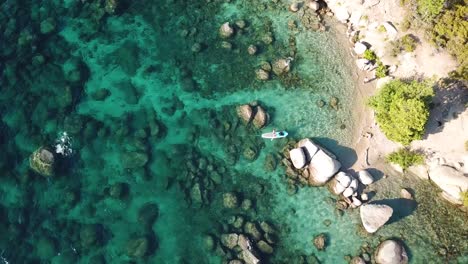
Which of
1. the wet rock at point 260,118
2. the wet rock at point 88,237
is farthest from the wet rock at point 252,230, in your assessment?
the wet rock at point 88,237

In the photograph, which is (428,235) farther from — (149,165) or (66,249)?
(66,249)

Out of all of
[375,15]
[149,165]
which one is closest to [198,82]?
[149,165]

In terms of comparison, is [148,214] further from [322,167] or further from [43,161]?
[322,167]

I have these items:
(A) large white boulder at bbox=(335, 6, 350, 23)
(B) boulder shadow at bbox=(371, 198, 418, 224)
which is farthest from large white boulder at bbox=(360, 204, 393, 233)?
(A) large white boulder at bbox=(335, 6, 350, 23)

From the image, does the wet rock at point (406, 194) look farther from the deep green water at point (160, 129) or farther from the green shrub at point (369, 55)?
the green shrub at point (369, 55)

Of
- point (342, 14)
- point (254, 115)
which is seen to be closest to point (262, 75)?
point (254, 115)

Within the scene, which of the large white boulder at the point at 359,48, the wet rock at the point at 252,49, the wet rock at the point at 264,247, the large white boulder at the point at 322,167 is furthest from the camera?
the wet rock at the point at 252,49
